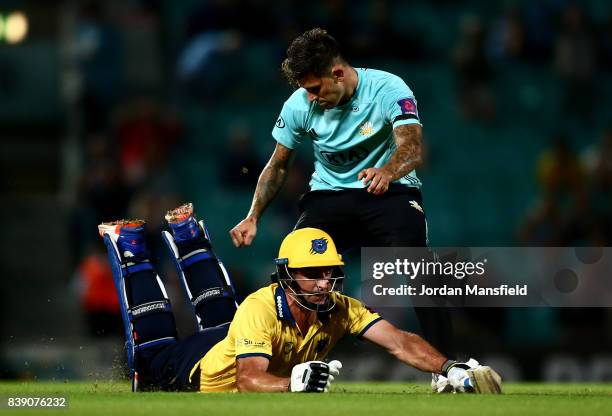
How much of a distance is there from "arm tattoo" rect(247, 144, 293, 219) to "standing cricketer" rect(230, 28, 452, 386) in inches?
0.5

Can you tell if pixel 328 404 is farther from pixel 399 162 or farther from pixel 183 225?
pixel 183 225

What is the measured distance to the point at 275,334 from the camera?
25.5 feet

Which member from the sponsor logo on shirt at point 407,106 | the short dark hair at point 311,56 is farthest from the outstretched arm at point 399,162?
the short dark hair at point 311,56

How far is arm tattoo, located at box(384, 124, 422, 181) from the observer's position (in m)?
8.13

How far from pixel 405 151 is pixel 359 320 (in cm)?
108

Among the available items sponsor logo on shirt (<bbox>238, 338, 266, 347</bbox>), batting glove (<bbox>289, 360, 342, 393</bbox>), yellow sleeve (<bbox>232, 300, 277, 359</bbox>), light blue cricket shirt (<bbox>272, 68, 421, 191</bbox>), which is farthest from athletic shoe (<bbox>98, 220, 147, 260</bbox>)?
batting glove (<bbox>289, 360, 342, 393</bbox>)

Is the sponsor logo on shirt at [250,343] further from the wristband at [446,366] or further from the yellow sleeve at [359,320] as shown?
the wristband at [446,366]

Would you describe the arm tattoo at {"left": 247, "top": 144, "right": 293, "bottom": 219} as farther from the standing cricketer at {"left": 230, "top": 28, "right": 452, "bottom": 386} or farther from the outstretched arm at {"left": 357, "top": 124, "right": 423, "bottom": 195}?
Answer: the outstretched arm at {"left": 357, "top": 124, "right": 423, "bottom": 195}

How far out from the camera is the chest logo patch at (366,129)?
8641mm

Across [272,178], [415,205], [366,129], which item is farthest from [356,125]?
[272,178]

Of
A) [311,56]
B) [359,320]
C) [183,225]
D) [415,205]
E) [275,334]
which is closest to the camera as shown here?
[275,334]

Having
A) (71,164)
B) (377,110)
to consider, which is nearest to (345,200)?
(377,110)

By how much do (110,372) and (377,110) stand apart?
5.20 meters

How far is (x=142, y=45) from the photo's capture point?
54.0ft
